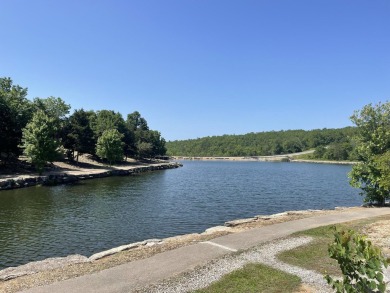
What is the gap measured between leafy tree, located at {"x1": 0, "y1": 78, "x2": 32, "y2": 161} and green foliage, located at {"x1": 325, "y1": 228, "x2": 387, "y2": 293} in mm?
51282

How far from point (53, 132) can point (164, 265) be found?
4777 centimetres

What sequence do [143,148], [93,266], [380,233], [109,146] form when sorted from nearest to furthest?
[93,266] < [380,233] < [109,146] < [143,148]

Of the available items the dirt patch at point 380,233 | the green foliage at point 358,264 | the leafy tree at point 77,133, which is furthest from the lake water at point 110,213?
the leafy tree at point 77,133

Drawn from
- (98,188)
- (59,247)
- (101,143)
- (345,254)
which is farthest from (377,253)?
(101,143)

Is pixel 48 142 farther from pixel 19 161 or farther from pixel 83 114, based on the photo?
pixel 83 114

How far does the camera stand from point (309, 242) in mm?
13922

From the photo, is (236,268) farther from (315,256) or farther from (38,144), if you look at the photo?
(38,144)

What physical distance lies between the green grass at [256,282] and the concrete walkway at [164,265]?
5.02ft

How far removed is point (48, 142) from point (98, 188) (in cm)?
1182

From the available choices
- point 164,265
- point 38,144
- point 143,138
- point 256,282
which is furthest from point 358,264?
point 143,138

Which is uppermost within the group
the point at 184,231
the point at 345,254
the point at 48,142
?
the point at 48,142

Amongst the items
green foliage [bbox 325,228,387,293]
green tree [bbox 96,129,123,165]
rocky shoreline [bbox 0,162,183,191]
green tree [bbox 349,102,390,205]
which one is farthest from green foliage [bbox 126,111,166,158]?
green foliage [bbox 325,228,387,293]

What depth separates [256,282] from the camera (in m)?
9.79

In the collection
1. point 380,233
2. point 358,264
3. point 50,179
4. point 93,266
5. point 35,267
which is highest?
point 358,264
